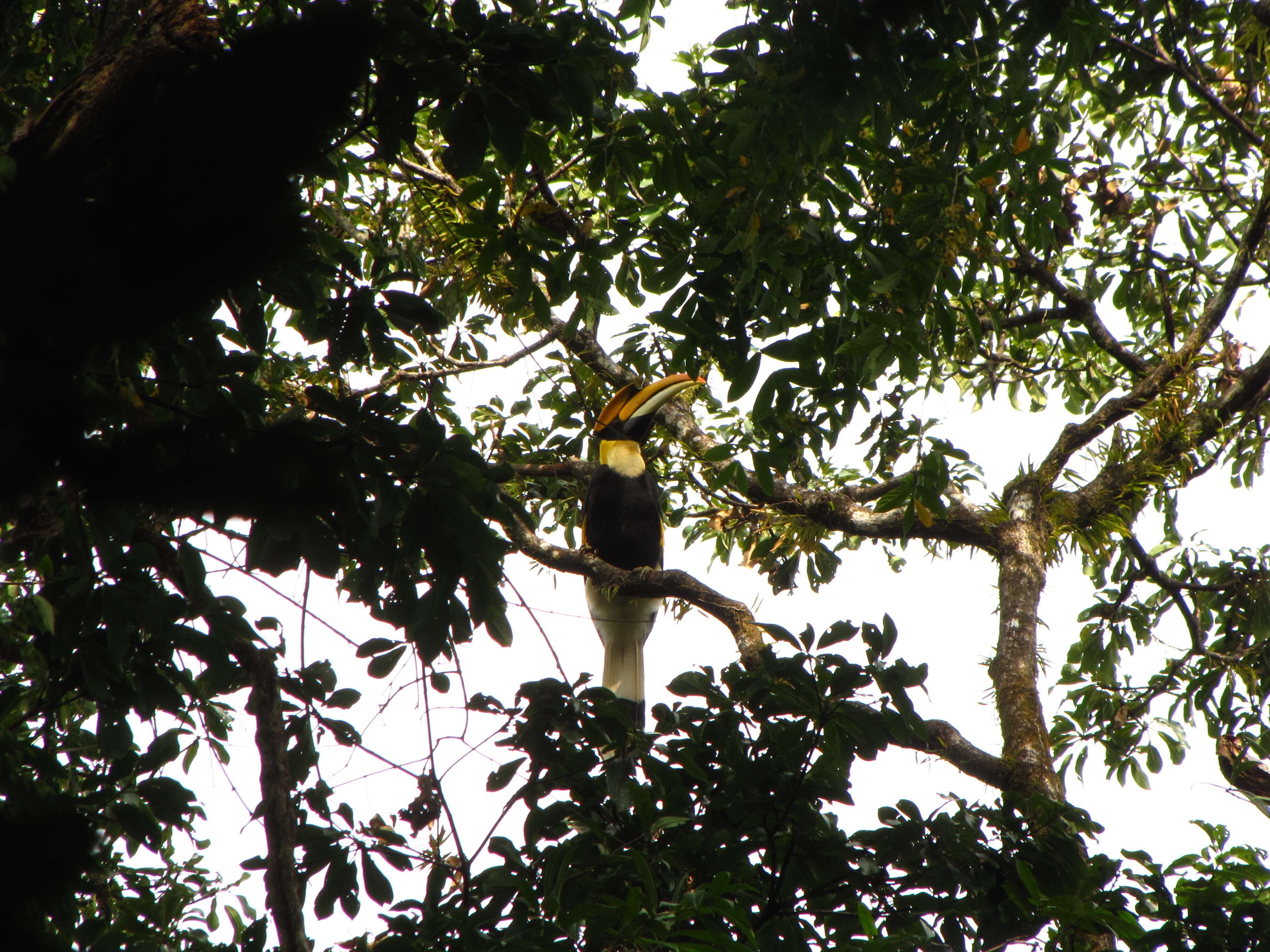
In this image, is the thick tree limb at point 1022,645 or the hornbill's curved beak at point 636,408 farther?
the hornbill's curved beak at point 636,408

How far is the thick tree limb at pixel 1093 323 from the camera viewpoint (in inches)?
115

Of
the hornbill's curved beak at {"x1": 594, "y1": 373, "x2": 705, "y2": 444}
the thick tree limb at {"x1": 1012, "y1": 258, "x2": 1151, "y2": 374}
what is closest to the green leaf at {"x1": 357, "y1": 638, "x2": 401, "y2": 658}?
the hornbill's curved beak at {"x1": 594, "y1": 373, "x2": 705, "y2": 444}

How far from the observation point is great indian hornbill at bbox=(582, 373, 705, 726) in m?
4.11

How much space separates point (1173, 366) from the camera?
109 inches

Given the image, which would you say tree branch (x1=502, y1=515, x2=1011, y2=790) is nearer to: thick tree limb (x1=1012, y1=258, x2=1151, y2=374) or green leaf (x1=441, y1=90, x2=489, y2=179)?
green leaf (x1=441, y1=90, x2=489, y2=179)

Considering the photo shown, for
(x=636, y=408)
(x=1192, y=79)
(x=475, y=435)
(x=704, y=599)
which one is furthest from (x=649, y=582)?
(x=1192, y=79)

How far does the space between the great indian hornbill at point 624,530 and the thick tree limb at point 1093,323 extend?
1772mm

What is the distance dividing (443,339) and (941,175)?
1.82 metres

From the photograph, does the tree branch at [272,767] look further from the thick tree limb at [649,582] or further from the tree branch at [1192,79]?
the tree branch at [1192,79]

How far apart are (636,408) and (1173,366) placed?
6.41 ft

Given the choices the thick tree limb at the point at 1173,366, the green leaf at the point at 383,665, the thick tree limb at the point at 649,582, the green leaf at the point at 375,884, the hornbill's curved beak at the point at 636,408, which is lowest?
the green leaf at the point at 375,884

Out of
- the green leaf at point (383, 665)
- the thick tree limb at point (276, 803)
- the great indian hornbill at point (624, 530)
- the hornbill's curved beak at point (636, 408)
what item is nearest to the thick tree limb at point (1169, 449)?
the hornbill's curved beak at point (636, 408)

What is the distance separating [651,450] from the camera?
13.5 feet

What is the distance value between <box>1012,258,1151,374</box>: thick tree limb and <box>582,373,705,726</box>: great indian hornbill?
69.8 inches
